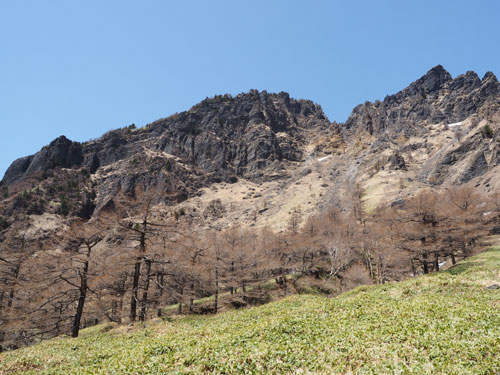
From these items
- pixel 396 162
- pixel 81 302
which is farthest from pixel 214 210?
pixel 81 302

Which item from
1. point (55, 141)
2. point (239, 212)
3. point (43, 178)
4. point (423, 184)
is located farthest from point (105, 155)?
point (423, 184)

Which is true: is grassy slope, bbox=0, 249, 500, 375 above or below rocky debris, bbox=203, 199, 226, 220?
below

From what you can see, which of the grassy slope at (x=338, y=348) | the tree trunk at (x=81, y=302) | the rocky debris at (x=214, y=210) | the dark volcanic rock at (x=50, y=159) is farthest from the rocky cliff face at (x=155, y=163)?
the grassy slope at (x=338, y=348)

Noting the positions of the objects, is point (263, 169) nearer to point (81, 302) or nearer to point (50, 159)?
point (50, 159)

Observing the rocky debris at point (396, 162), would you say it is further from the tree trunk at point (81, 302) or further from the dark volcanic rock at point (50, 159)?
the dark volcanic rock at point (50, 159)

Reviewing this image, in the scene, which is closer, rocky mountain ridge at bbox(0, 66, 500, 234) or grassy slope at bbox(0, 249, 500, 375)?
grassy slope at bbox(0, 249, 500, 375)

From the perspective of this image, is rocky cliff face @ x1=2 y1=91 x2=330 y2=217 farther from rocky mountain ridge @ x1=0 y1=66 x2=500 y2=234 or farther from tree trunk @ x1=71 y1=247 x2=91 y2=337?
tree trunk @ x1=71 y1=247 x2=91 y2=337

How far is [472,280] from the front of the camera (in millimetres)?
19156

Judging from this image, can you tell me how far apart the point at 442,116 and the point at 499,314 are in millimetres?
218697

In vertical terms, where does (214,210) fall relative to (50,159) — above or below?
below

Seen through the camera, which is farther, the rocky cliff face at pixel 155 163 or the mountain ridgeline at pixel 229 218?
the rocky cliff face at pixel 155 163

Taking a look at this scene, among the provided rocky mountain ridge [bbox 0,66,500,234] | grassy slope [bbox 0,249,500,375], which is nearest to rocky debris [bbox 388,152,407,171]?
rocky mountain ridge [bbox 0,66,500,234]

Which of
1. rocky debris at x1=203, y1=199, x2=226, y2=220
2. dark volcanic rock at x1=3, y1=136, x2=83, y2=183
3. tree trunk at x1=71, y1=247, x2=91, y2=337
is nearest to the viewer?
tree trunk at x1=71, y1=247, x2=91, y2=337

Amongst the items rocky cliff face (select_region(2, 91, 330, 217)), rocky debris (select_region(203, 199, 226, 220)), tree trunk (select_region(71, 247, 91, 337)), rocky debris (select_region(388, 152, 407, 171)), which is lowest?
tree trunk (select_region(71, 247, 91, 337))
